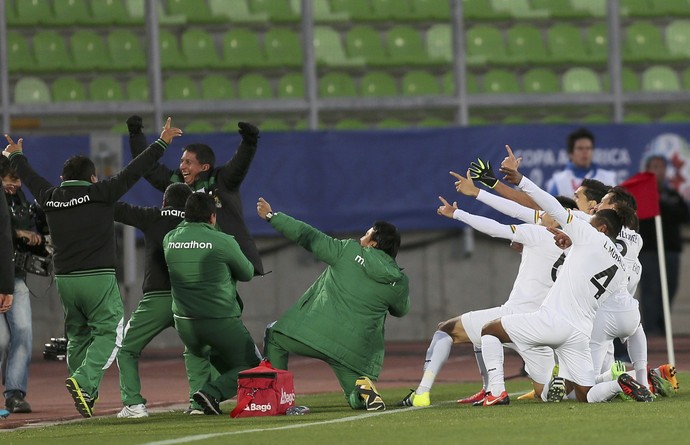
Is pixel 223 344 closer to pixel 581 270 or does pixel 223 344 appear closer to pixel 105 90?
pixel 581 270

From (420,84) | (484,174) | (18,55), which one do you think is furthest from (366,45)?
(484,174)

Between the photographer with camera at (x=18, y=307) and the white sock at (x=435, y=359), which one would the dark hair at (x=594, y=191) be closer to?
the white sock at (x=435, y=359)

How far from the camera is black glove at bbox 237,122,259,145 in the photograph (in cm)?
1149

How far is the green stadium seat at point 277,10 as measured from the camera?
21.7m

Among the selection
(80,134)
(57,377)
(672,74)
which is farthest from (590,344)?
(672,74)

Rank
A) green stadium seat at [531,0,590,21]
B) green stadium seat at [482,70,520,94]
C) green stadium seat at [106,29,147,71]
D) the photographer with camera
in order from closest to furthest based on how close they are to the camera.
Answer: the photographer with camera → green stadium seat at [106,29,147,71] → green stadium seat at [482,70,520,94] → green stadium seat at [531,0,590,21]

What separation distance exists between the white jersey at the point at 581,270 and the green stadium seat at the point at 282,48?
11043 mm

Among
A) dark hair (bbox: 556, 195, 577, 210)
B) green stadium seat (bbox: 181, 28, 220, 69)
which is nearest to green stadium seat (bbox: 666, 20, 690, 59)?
green stadium seat (bbox: 181, 28, 220, 69)

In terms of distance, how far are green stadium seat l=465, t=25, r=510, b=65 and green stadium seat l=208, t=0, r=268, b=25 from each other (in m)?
3.21

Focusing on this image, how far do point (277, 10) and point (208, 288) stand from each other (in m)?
11.5

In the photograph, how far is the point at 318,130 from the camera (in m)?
19.9

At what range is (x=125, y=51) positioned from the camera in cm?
2131

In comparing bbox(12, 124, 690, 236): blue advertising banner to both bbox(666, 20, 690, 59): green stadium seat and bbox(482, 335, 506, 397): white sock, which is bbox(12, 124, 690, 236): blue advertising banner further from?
bbox(482, 335, 506, 397): white sock

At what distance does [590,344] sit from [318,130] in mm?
8800
